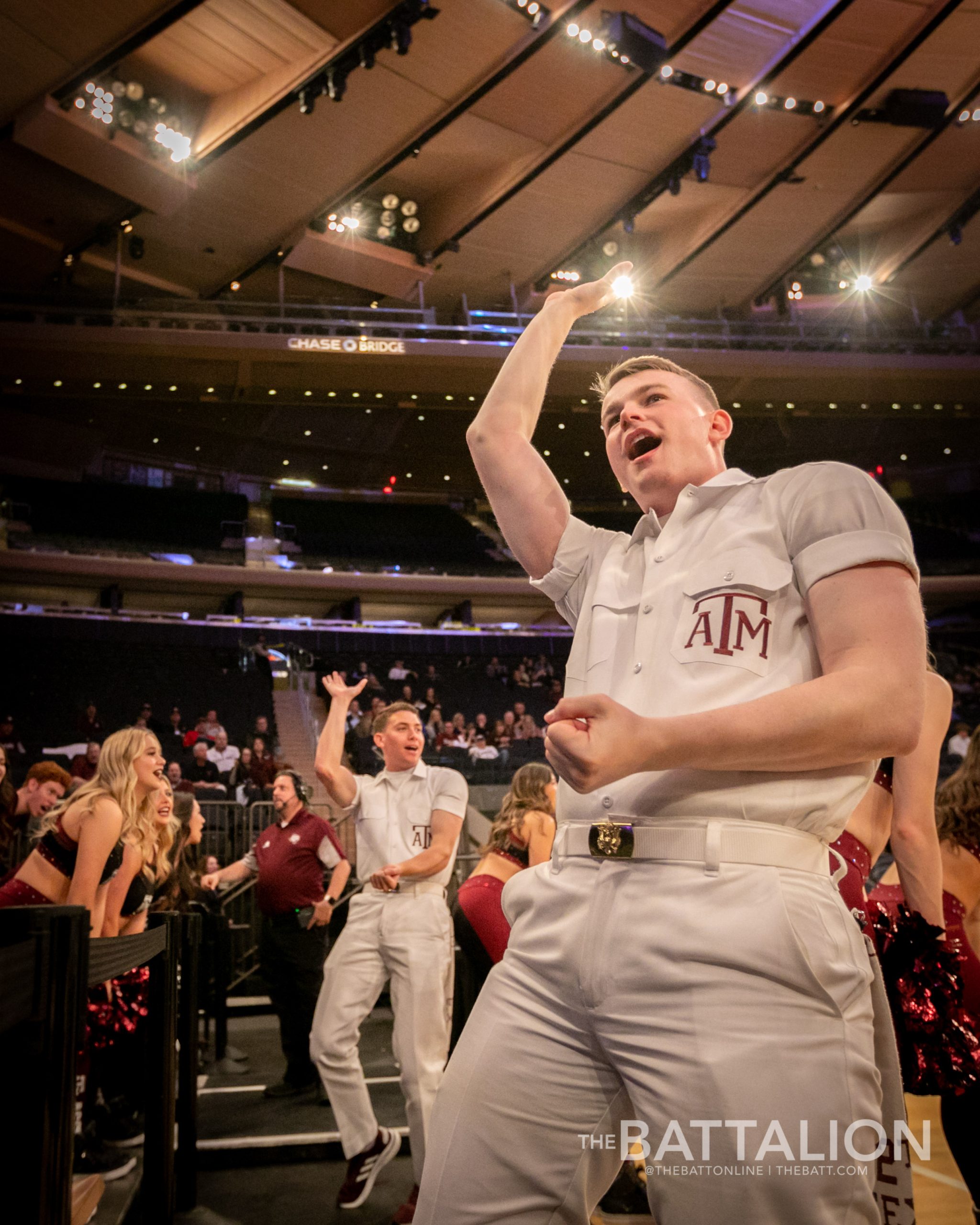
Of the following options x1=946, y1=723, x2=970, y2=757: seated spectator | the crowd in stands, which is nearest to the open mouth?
the crowd in stands

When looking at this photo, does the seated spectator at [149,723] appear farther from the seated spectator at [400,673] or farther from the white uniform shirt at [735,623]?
the white uniform shirt at [735,623]

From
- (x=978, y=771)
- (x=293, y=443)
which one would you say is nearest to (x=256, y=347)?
(x=293, y=443)

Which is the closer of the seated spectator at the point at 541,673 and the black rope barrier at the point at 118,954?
the black rope barrier at the point at 118,954

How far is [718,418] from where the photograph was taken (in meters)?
1.58

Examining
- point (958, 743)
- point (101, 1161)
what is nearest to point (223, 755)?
point (101, 1161)

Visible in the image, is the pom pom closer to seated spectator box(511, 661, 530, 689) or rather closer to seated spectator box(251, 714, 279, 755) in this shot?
seated spectator box(251, 714, 279, 755)

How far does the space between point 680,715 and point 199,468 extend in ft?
80.0

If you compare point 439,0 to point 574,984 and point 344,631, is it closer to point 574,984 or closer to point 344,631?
point 344,631

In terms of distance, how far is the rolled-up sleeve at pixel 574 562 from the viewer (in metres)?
1.54

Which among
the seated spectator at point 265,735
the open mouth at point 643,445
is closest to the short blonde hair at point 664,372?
the open mouth at point 643,445

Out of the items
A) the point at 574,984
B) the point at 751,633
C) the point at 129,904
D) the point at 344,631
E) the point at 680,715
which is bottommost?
the point at 129,904

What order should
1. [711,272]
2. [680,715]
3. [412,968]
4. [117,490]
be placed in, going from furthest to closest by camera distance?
[117,490] → [711,272] → [412,968] → [680,715]

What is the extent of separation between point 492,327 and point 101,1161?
1735cm

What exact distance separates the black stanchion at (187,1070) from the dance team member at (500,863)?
3.55 feet
